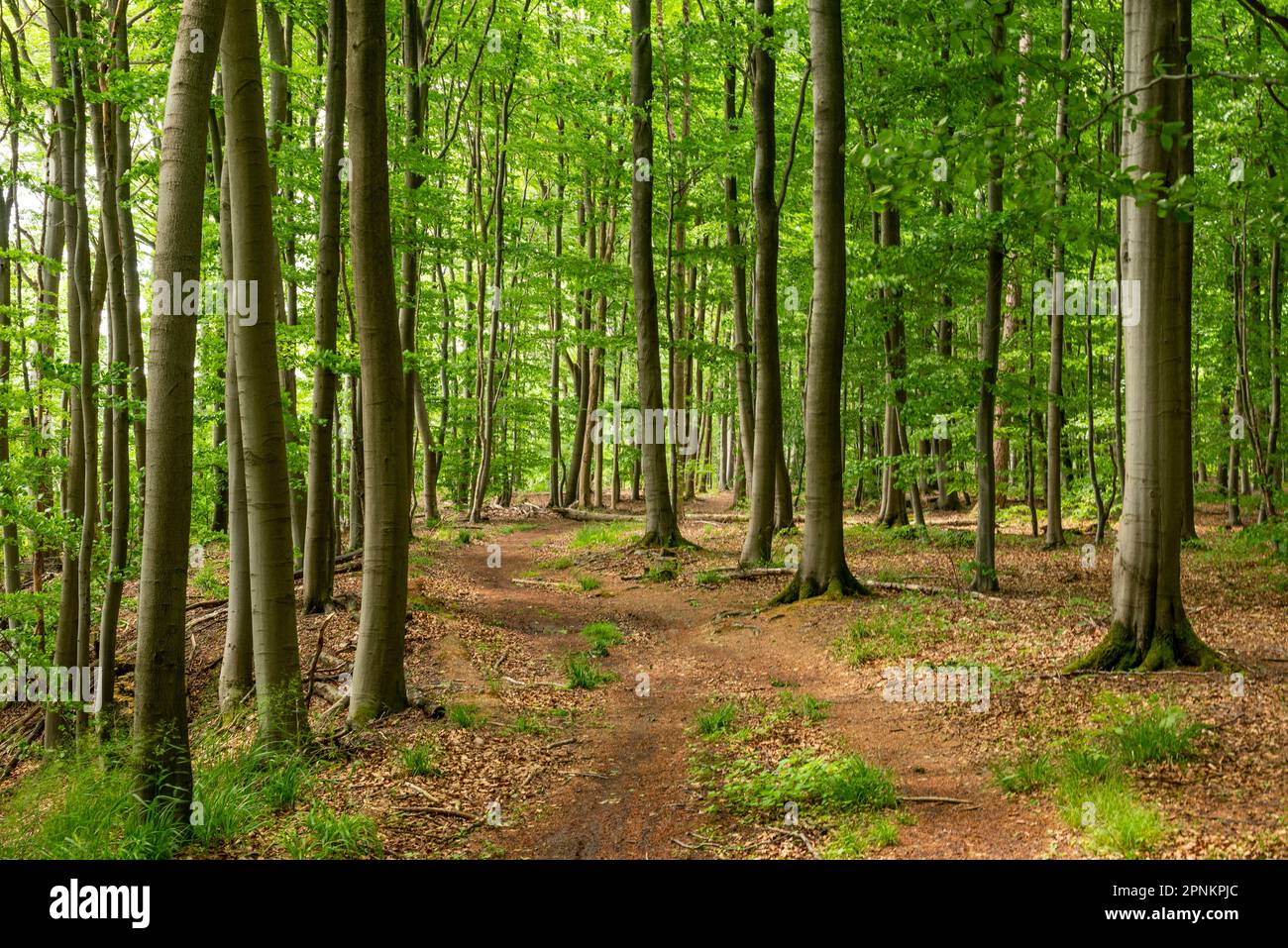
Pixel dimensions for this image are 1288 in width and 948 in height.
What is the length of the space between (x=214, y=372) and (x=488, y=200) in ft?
56.6

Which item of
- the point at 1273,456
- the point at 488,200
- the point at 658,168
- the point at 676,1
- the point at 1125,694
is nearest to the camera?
the point at 1125,694

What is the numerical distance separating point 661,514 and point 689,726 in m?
Result: 9.18

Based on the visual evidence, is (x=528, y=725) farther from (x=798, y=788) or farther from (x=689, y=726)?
(x=798, y=788)

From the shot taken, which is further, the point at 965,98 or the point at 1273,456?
the point at 1273,456

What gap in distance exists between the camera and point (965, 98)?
10.7 m

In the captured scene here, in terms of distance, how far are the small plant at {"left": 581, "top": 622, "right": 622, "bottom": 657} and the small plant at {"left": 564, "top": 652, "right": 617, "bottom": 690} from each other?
0.56 m

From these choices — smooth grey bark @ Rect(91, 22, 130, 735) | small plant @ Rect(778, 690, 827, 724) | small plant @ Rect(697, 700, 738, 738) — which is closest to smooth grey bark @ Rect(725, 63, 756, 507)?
small plant @ Rect(778, 690, 827, 724)

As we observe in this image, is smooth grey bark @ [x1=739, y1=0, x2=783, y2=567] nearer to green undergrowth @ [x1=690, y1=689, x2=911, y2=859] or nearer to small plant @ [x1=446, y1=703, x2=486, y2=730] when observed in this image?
green undergrowth @ [x1=690, y1=689, x2=911, y2=859]

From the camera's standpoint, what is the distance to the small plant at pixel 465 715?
707cm

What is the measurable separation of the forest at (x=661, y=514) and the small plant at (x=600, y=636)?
0.10 meters

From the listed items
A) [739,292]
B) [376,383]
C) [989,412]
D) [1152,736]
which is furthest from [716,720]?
[739,292]

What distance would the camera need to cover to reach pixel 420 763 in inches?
240
